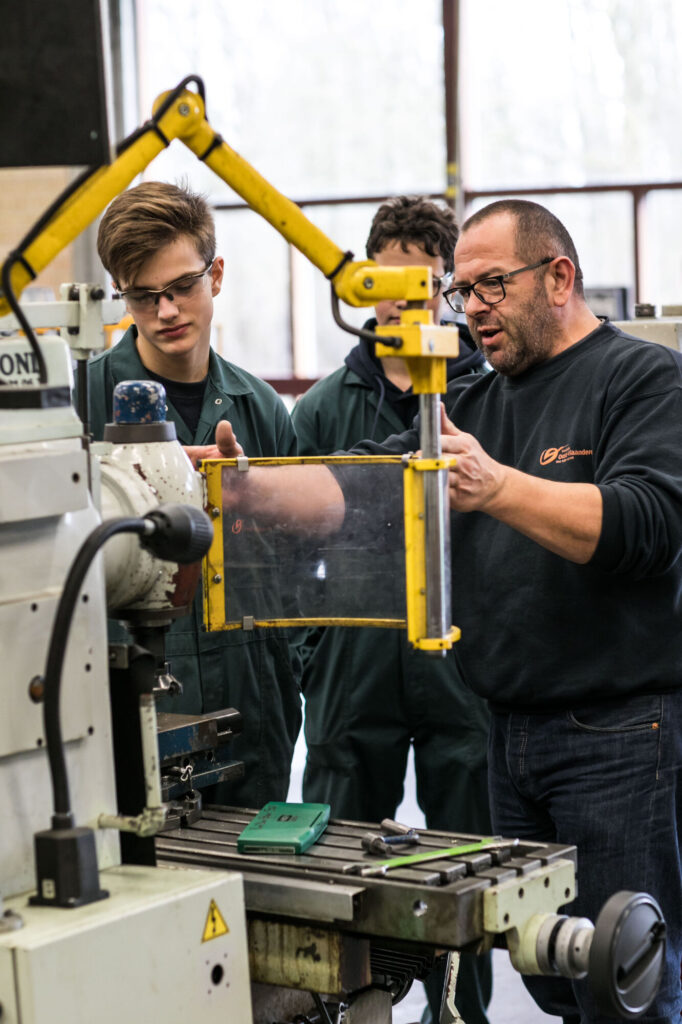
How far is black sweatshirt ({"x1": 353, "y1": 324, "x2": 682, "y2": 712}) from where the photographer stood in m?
1.68

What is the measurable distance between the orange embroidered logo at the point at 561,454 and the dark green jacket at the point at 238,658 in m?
0.56

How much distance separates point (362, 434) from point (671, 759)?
101 cm

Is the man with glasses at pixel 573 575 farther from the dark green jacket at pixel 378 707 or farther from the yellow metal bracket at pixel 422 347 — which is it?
the dark green jacket at pixel 378 707

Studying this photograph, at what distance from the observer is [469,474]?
61.1 inches

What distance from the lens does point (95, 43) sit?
1.21 m

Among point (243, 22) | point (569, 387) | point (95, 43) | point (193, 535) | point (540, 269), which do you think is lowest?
point (193, 535)

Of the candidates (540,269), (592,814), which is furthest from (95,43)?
(592,814)

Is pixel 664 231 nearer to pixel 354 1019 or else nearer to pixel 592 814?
pixel 592 814

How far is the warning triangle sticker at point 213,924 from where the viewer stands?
1207 mm

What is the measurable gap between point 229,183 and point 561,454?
25.1 inches

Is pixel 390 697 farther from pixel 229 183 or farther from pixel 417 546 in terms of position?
pixel 229 183

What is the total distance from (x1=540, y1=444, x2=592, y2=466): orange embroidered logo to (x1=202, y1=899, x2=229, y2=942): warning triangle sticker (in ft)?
2.80

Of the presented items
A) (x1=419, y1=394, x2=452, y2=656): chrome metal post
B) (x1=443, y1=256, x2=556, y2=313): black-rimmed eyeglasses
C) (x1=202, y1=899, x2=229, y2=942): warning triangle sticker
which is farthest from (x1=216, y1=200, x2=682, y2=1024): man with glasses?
(x1=202, y1=899, x2=229, y2=942): warning triangle sticker

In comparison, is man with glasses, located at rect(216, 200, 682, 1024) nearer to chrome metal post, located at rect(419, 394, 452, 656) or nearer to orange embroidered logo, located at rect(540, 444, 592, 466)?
orange embroidered logo, located at rect(540, 444, 592, 466)
